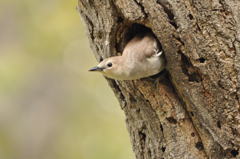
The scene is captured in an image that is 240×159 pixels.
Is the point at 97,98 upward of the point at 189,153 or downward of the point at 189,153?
downward

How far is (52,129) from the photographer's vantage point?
11438 mm

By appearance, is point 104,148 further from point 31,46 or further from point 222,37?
point 222,37

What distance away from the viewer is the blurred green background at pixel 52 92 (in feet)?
33.7

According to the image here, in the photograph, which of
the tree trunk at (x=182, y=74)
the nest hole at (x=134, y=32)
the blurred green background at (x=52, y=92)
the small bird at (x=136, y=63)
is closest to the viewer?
the tree trunk at (x=182, y=74)

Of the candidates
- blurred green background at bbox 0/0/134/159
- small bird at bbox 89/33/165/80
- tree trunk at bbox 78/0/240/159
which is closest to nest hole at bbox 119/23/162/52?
tree trunk at bbox 78/0/240/159

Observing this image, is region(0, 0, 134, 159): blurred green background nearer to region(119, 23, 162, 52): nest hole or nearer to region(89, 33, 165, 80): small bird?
region(119, 23, 162, 52): nest hole

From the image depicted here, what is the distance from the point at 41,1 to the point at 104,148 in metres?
3.30

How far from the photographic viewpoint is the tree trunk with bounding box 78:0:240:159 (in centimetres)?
452

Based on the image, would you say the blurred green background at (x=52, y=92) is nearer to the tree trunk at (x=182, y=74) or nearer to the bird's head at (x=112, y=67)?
the tree trunk at (x=182, y=74)

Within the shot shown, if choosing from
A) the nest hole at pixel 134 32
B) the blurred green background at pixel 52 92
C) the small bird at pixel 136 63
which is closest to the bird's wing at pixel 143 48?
the small bird at pixel 136 63

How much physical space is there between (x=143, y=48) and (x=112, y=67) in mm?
347

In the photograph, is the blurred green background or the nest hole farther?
the blurred green background

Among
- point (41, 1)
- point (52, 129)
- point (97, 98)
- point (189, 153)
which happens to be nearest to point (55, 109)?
point (52, 129)

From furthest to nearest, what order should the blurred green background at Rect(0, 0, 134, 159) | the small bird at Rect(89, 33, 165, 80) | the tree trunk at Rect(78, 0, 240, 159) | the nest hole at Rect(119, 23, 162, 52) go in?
the blurred green background at Rect(0, 0, 134, 159)
the nest hole at Rect(119, 23, 162, 52)
the small bird at Rect(89, 33, 165, 80)
the tree trunk at Rect(78, 0, 240, 159)
